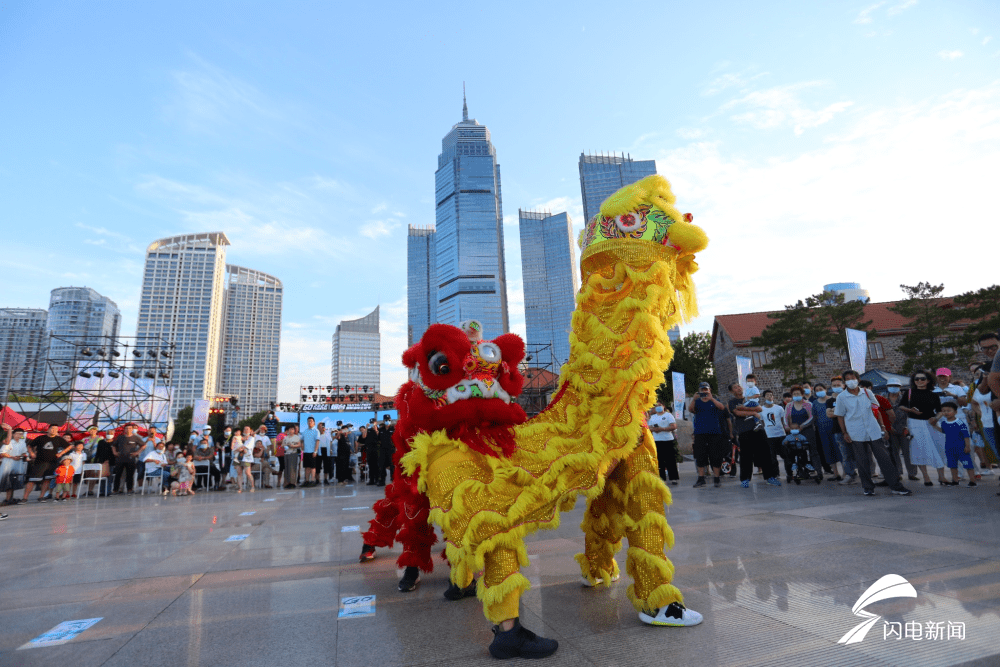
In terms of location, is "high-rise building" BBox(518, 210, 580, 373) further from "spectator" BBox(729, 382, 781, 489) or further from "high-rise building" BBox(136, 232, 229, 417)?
"spectator" BBox(729, 382, 781, 489)

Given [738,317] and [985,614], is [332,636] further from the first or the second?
[738,317]

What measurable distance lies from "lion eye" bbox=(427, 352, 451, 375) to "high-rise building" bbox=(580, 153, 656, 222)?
78788 mm

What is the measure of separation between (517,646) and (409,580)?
129cm

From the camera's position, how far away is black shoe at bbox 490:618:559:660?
6.30ft

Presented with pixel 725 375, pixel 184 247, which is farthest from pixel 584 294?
pixel 184 247

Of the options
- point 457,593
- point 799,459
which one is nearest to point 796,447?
point 799,459

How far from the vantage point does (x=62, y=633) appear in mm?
2404

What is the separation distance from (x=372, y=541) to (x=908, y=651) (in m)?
3.16

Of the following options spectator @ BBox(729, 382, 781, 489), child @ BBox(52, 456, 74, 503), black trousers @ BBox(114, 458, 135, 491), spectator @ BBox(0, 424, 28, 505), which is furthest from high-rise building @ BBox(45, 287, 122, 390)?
spectator @ BBox(729, 382, 781, 489)

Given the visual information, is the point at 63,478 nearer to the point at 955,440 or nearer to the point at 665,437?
the point at 665,437

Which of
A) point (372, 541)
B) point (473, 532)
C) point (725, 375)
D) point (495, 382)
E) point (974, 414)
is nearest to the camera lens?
point (473, 532)

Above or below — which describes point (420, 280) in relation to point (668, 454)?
above

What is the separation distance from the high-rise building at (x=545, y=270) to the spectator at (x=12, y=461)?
76.0 meters

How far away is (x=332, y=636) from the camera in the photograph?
225 centimetres
